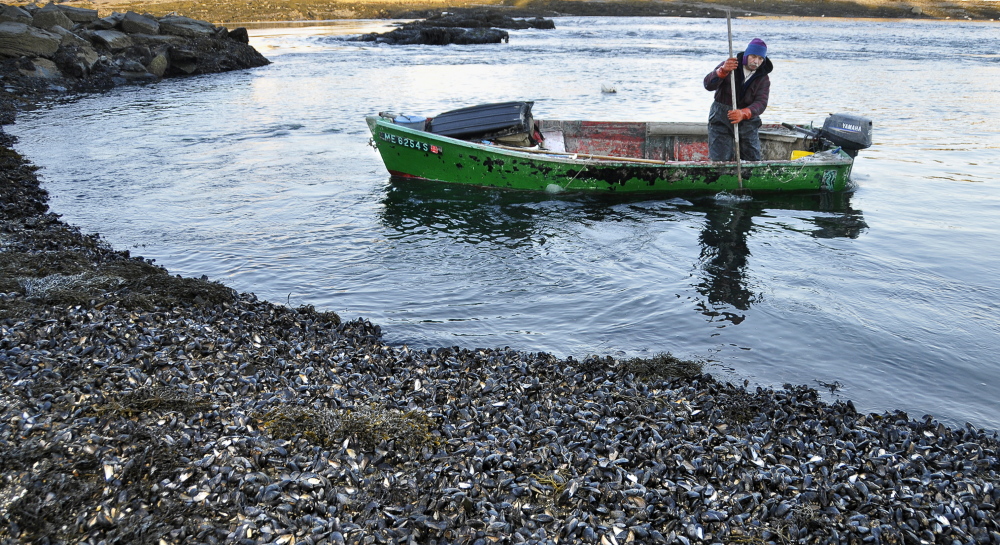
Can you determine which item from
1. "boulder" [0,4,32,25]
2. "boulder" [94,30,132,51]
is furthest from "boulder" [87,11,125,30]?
"boulder" [0,4,32,25]

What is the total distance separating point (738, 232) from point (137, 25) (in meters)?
37.6

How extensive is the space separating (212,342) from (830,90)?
27.9 m

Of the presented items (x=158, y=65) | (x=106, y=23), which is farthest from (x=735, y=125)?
(x=106, y=23)

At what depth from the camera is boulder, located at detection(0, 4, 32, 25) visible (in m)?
32.0

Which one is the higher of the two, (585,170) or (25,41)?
(25,41)

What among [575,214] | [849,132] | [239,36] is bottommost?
[575,214]

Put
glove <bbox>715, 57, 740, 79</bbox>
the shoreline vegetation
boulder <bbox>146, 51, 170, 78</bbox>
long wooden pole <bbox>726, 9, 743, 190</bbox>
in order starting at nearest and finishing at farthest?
the shoreline vegetation
glove <bbox>715, 57, 740, 79</bbox>
long wooden pole <bbox>726, 9, 743, 190</bbox>
boulder <bbox>146, 51, 170, 78</bbox>

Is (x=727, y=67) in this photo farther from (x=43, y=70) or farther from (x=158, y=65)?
(x=158, y=65)

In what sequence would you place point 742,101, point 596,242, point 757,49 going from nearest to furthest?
point 757,49 < point 596,242 < point 742,101

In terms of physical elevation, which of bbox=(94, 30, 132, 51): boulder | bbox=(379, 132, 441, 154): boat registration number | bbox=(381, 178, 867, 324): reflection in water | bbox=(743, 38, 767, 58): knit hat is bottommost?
bbox=(381, 178, 867, 324): reflection in water

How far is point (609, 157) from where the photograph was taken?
1389 cm

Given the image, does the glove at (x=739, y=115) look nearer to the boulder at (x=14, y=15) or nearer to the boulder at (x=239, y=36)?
the boulder at (x=14, y=15)

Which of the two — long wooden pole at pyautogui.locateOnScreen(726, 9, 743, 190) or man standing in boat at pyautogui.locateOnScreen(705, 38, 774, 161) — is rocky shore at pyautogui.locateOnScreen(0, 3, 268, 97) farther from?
long wooden pole at pyautogui.locateOnScreen(726, 9, 743, 190)

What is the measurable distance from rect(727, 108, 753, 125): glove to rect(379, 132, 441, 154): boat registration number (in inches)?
225
